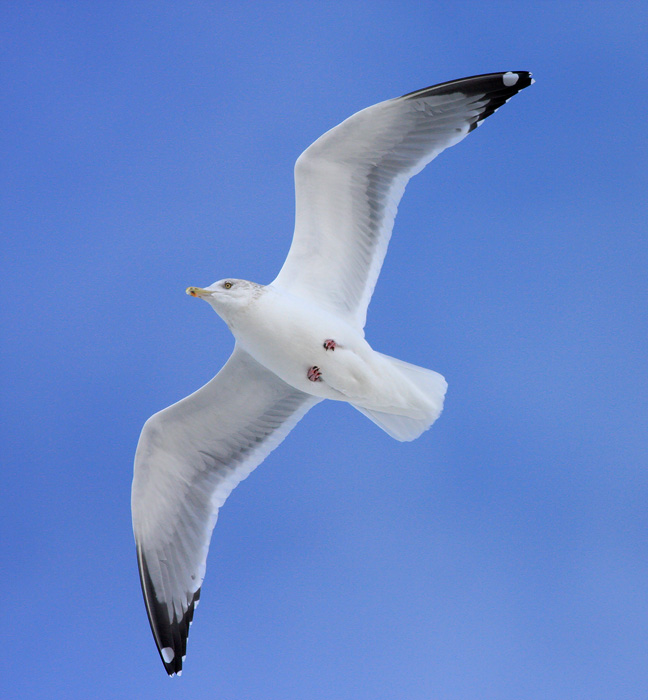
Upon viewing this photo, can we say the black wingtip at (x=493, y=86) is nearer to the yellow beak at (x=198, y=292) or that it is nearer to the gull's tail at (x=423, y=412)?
the gull's tail at (x=423, y=412)

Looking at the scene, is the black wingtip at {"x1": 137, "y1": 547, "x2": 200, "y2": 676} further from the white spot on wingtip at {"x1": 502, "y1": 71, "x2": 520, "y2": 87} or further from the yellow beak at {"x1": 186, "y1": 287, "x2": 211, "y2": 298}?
the white spot on wingtip at {"x1": 502, "y1": 71, "x2": 520, "y2": 87}

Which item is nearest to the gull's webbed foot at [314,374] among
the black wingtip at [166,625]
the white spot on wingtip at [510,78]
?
the black wingtip at [166,625]

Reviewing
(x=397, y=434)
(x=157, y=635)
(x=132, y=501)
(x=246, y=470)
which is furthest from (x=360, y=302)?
(x=157, y=635)

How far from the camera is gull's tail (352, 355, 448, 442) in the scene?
17.2 feet

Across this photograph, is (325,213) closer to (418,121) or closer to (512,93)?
(418,121)

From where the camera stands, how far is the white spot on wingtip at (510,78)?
522 centimetres

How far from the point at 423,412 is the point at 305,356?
2.51ft

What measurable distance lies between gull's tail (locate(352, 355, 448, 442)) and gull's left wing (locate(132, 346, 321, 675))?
55cm

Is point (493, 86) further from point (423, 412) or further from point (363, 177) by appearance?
point (423, 412)

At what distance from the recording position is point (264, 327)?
5.04m

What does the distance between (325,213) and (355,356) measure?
88 cm

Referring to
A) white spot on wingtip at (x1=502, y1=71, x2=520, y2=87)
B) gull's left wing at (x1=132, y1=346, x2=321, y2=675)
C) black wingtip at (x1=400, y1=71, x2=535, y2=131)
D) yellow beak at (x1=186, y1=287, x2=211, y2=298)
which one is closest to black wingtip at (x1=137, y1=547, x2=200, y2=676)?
gull's left wing at (x1=132, y1=346, x2=321, y2=675)

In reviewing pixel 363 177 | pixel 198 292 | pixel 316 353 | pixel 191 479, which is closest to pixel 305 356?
pixel 316 353

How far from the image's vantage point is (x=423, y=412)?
525cm
